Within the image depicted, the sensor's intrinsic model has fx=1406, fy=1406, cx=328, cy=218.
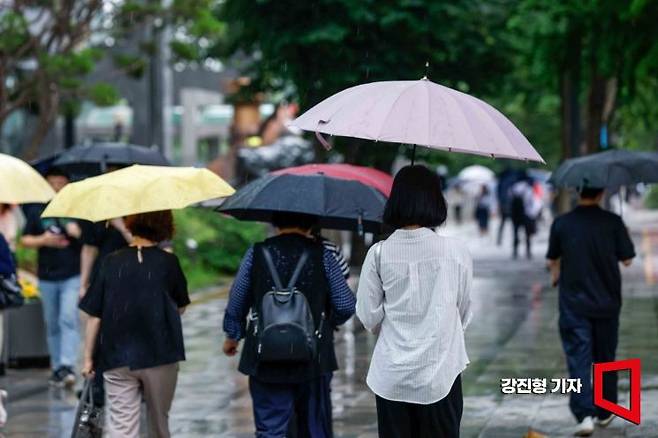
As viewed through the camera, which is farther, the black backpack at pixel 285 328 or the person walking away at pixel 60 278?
the person walking away at pixel 60 278

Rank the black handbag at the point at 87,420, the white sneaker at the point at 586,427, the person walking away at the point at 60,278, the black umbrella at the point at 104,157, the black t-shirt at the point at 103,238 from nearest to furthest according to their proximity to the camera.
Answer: the black handbag at the point at 87,420, the white sneaker at the point at 586,427, the black t-shirt at the point at 103,238, the black umbrella at the point at 104,157, the person walking away at the point at 60,278

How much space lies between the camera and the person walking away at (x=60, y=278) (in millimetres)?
12250

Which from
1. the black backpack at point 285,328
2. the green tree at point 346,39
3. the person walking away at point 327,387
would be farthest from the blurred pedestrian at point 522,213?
the black backpack at point 285,328

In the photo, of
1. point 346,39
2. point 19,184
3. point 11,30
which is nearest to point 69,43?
point 11,30

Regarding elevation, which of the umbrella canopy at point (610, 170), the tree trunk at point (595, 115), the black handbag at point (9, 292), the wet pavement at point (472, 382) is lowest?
the wet pavement at point (472, 382)

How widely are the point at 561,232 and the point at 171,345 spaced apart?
10.8ft

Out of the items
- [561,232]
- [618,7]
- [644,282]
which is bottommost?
[644,282]

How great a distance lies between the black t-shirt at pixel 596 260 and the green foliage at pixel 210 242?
1384cm

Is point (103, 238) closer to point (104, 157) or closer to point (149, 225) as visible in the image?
point (104, 157)

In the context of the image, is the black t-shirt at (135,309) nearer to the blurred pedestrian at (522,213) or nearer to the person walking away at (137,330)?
the person walking away at (137,330)

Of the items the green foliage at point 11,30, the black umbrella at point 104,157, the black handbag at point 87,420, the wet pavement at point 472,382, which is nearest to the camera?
the black handbag at point 87,420

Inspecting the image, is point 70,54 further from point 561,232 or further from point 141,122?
point 141,122

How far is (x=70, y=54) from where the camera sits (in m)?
23.5

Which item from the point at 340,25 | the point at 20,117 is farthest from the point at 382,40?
the point at 20,117
